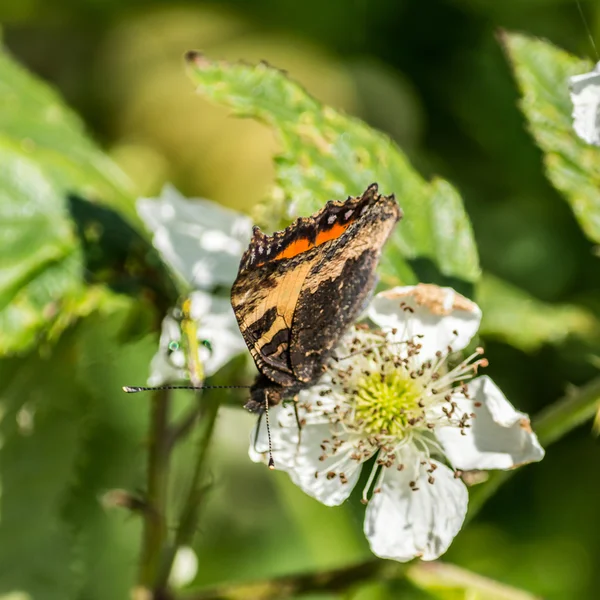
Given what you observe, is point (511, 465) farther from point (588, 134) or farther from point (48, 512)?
point (48, 512)

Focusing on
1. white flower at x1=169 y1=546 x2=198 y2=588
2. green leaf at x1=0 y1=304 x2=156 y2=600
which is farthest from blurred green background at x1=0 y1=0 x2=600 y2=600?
white flower at x1=169 y1=546 x2=198 y2=588

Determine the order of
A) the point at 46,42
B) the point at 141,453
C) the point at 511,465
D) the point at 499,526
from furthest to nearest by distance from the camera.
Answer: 1. the point at 46,42
2. the point at 499,526
3. the point at 141,453
4. the point at 511,465

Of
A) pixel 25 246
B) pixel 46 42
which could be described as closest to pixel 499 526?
pixel 25 246

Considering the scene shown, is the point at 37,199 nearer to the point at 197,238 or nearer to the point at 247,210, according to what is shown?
the point at 197,238

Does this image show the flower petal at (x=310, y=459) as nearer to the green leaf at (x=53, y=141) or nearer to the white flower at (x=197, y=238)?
the white flower at (x=197, y=238)

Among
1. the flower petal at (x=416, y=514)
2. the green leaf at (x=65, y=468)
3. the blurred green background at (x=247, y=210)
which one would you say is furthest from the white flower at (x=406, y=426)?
the green leaf at (x=65, y=468)

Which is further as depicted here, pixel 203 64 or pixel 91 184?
pixel 91 184

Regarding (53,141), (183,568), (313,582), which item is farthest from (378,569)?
(53,141)
